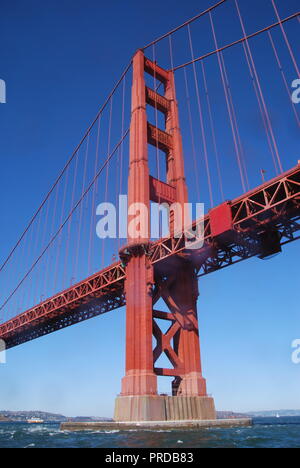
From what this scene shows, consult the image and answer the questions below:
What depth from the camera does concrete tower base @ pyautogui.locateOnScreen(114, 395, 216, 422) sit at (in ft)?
74.3

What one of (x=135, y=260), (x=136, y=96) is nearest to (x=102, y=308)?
(x=135, y=260)

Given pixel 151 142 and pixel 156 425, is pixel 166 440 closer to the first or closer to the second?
pixel 156 425

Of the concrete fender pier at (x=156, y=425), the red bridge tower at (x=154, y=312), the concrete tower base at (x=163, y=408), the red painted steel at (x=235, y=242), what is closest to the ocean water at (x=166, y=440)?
the concrete fender pier at (x=156, y=425)

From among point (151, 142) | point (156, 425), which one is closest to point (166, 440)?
point (156, 425)

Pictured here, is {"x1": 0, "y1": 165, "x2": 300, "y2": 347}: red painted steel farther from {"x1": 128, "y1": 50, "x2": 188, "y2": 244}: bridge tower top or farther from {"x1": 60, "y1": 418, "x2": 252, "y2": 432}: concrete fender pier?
{"x1": 60, "y1": 418, "x2": 252, "y2": 432}: concrete fender pier

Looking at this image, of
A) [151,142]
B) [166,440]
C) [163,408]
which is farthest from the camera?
[151,142]

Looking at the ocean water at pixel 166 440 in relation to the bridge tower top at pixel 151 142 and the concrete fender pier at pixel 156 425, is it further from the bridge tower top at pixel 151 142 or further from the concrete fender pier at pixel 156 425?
the bridge tower top at pixel 151 142

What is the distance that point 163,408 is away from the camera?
23422mm

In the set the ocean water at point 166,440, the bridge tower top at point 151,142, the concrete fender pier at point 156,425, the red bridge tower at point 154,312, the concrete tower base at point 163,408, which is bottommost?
the ocean water at point 166,440

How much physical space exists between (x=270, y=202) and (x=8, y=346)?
53646 mm

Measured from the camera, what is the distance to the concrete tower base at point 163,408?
22.7m

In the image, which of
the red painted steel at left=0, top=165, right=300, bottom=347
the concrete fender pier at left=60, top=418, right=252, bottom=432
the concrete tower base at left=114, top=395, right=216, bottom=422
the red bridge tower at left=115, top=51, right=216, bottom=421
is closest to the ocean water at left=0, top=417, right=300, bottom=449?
the concrete fender pier at left=60, top=418, right=252, bottom=432

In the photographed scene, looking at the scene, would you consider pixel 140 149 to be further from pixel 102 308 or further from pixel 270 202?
pixel 102 308

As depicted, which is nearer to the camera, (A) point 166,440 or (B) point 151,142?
(A) point 166,440
